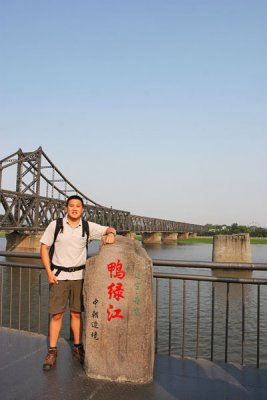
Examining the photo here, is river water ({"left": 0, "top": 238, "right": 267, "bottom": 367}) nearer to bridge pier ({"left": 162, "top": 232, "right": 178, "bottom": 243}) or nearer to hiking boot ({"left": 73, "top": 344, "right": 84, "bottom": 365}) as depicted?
hiking boot ({"left": 73, "top": 344, "right": 84, "bottom": 365})

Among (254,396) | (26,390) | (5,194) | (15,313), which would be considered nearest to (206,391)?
(254,396)

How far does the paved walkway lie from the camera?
3.59 meters

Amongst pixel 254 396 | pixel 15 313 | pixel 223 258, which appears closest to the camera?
pixel 254 396

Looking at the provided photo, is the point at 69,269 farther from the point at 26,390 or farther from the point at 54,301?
the point at 26,390

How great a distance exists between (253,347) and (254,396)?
10866 mm

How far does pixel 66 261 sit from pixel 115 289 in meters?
0.71

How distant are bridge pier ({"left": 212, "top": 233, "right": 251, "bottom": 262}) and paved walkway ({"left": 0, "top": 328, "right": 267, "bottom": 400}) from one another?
37553 millimetres

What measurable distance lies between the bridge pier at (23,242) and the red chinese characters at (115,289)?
51.0 m

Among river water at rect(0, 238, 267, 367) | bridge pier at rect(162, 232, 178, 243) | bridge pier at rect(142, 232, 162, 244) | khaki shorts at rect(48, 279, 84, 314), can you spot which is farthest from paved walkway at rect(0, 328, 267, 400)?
bridge pier at rect(162, 232, 178, 243)

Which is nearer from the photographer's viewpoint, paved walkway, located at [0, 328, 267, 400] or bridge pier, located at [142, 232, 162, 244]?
paved walkway, located at [0, 328, 267, 400]

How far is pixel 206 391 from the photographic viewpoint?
3.70 metres

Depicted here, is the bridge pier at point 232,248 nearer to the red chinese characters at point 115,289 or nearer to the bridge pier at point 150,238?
the red chinese characters at point 115,289

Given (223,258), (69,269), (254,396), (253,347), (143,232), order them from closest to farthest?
(254,396) < (69,269) < (253,347) < (223,258) < (143,232)

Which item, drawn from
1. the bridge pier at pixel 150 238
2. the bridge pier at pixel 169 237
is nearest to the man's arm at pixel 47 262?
the bridge pier at pixel 150 238
